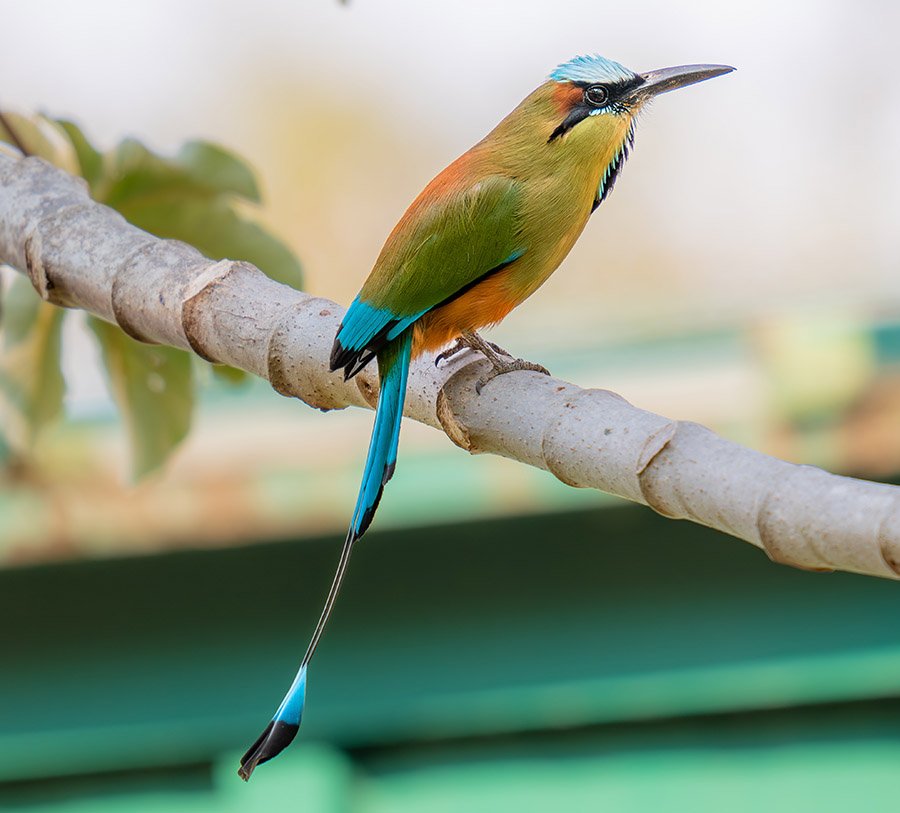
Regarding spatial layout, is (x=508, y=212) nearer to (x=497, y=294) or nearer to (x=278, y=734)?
(x=497, y=294)

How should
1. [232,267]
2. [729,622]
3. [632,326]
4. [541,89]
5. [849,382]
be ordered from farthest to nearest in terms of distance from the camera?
[632,326] → [729,622] → [849,382] → [541,89] → [232,267]

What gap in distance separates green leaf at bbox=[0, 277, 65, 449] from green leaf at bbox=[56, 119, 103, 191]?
204 mm

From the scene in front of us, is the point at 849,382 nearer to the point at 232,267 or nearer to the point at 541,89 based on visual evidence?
the point at 541,89

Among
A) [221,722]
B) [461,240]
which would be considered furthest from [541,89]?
[221,722]

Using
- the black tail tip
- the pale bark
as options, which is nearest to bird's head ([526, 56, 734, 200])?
the pale bark

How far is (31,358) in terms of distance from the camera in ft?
6.79

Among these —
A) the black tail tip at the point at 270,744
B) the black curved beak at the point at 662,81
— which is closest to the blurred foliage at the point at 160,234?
the black curved beak at the point at 662,81

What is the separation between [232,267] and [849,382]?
150 centimetres

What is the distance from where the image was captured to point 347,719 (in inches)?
110

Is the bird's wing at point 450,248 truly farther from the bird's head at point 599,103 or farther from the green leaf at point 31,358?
the green leaf at point 31,358

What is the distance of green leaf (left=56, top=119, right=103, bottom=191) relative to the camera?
187 centimetres

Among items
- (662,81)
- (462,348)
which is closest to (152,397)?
(462,348)

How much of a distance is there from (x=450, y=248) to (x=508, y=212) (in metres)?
0.10

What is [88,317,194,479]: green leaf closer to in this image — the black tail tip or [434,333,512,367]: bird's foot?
[434,333,512,367]: bird's foot
